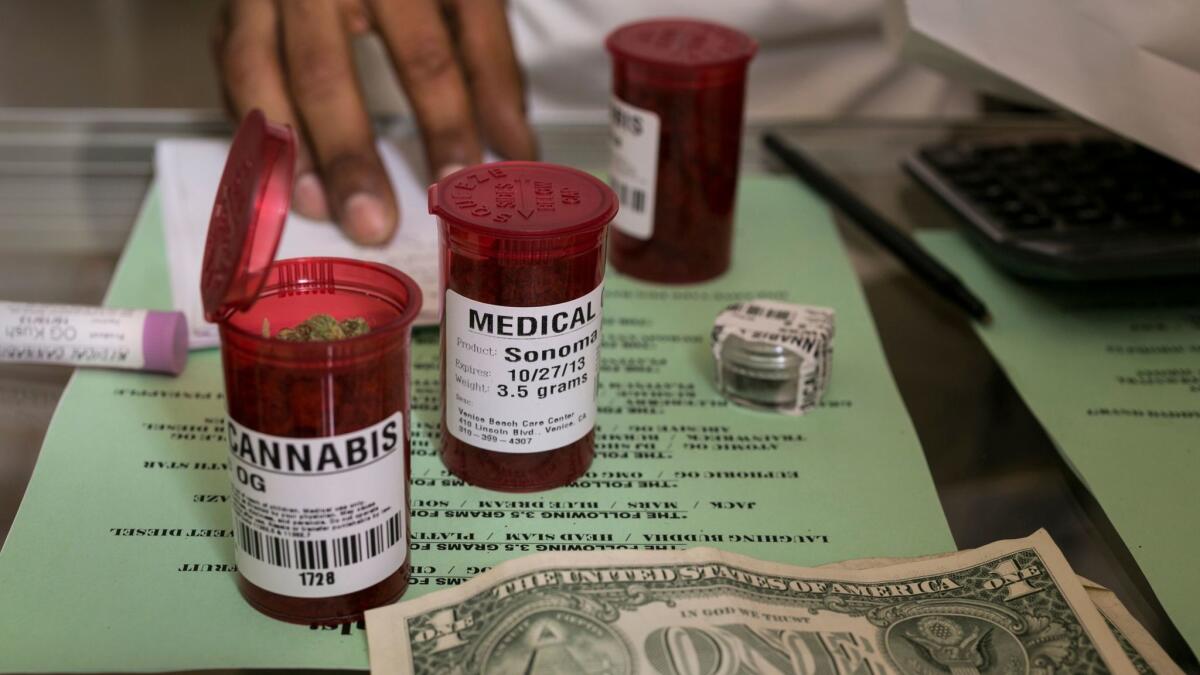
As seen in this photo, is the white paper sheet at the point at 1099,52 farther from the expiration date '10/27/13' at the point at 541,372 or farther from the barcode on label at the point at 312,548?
the barcode on label at the point at 312,548

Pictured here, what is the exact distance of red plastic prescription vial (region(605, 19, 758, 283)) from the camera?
0.73 metres

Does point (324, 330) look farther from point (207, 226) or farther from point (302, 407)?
point (207, 226)

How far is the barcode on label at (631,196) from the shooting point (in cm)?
77

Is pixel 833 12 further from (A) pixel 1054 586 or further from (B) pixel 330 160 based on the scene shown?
(A) pixel 1054 586

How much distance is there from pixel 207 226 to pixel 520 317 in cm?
31

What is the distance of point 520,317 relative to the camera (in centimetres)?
53

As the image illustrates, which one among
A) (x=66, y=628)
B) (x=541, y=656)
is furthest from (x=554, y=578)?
(x=66, y=628)

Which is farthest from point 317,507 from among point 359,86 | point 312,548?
point 359,86

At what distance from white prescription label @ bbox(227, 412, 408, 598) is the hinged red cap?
0.19 ft

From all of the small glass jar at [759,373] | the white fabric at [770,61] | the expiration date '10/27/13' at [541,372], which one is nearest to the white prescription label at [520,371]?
the expiration date '10/27/13' at [541,372]

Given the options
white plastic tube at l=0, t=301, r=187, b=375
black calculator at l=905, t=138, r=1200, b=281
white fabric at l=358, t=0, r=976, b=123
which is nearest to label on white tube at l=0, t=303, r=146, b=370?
white plastic tube at l=0, t=301, r=187, b=375

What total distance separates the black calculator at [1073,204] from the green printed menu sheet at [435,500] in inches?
4.9

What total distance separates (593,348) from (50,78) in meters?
1.23

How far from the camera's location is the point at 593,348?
22.2 inches
